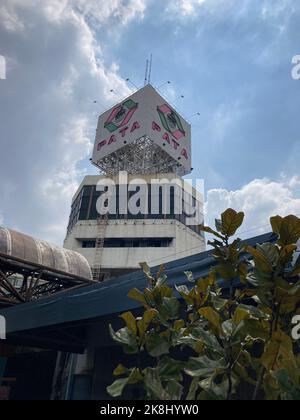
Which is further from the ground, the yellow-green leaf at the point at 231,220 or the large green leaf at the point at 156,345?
the yellow-green leaf at the point at 231,220

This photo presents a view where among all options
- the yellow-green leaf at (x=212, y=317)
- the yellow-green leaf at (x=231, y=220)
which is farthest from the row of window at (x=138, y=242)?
the yellow-green leaf at (x=212, y=317)

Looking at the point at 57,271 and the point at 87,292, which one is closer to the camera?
the point at 87,292

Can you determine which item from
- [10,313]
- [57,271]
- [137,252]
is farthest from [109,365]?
[137,252]

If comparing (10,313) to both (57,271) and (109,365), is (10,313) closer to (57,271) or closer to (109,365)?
(109,365)

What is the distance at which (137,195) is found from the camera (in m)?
45.6

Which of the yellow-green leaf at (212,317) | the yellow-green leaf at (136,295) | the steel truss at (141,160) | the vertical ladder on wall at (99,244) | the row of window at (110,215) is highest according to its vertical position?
the steel truss at (141,160)

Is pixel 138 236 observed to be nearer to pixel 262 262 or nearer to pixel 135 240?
pixel 135 240

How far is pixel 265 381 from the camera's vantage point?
251cm

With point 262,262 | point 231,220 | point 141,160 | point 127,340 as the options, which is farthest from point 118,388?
point 141,160

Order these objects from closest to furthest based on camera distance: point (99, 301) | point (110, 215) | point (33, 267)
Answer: point (99, 301)
point (33, 267)
point (110, 215)

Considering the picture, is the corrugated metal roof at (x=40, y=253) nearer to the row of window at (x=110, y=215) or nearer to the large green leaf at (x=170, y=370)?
the large green leaf at (x=170, y=370)

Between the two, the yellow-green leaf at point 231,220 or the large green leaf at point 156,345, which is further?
the yellow-green leaf at point 231,220

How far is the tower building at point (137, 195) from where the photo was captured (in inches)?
1655

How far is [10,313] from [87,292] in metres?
3.09
